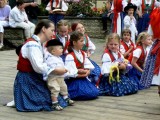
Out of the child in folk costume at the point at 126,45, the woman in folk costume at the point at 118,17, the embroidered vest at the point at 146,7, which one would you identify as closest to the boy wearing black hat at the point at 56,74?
the child in folk costume at the point at 126,45

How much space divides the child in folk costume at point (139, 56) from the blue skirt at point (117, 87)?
1.42 ft

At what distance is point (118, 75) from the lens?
6.76 metres

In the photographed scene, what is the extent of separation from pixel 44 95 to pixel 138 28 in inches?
264

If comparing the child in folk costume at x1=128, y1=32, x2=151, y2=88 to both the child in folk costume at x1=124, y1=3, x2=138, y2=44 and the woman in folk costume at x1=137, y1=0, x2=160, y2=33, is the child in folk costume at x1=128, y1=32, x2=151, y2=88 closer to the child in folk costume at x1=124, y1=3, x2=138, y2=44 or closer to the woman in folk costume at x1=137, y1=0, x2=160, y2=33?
the child in folk costume at x1=124, y1=3, x2=138, y2=44

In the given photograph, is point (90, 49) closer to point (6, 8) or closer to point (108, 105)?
point (108, 105)

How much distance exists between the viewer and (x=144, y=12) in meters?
11.8

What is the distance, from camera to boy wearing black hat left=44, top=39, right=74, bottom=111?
5816 mm

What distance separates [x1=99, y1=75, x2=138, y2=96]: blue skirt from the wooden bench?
6.60 metres

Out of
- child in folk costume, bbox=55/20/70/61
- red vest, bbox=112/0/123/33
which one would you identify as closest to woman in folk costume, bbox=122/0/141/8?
red vest, bbox=112/0/123/33

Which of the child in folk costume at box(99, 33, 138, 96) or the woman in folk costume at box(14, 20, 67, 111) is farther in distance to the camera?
the child in folk costume at box(99, 33, 138, 96)

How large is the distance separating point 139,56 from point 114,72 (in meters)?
0.79

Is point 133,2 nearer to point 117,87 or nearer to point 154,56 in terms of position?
point 117,87

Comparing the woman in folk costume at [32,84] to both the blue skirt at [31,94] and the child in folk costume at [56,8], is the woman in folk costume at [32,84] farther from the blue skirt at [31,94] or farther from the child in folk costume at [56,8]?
the child in folk costume at [56,8]

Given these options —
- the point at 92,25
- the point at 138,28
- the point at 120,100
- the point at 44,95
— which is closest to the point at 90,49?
the point at 120,100
